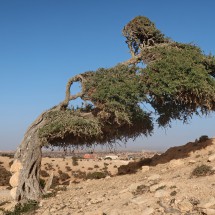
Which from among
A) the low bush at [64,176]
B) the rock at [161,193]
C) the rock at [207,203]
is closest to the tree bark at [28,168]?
the rock at [161,193]

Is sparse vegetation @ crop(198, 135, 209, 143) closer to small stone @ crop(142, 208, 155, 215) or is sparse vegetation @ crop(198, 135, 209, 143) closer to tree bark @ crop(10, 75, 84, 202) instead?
tree bark @ crop(10, 75, 84, 202)

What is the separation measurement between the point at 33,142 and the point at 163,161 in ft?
28.2

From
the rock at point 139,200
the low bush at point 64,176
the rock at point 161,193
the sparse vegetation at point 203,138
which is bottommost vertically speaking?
the low bush at point 64,176

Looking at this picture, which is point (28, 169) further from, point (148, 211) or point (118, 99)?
point (148, 211)

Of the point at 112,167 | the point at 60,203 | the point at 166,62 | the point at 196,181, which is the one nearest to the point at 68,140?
the point at 60,203

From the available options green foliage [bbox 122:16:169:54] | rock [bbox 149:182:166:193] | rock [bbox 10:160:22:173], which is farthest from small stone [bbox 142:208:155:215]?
green foliage [bbox 122:16:169:54]

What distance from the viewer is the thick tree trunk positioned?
18298 millimetres

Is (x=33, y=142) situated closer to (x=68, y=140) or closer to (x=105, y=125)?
(x=68, y=140)

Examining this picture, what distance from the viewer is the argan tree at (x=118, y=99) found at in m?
18.5

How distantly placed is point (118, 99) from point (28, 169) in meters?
5.93

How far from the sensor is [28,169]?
18.6 m

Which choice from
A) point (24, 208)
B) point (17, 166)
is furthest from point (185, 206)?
point (17, 166)

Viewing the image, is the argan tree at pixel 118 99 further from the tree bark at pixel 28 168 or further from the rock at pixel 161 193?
the rock at pixel 161 193

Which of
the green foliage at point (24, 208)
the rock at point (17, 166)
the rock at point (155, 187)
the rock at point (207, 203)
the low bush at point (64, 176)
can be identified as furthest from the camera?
the low bush at point (64, 176)
